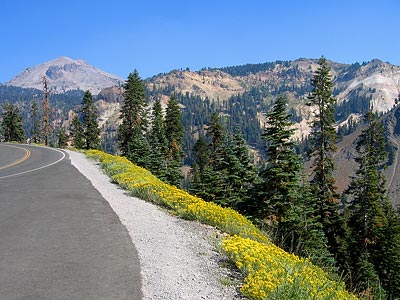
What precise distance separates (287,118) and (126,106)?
121ft

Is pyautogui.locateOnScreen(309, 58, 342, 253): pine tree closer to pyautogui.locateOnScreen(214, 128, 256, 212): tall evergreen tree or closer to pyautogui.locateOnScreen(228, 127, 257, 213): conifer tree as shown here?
pyautogui.locateOnScreen(228, 127, 257, 213): conifer tree

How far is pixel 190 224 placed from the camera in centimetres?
1131

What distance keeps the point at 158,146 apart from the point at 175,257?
146ft

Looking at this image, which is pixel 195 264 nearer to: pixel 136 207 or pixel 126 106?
pixel 136 207

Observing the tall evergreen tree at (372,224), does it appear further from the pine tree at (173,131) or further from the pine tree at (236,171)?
the pine tree at (173,131)

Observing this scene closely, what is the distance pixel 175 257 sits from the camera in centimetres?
820

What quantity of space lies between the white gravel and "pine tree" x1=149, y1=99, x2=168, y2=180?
1429 inches

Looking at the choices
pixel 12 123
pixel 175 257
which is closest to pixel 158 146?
pixel 175 257

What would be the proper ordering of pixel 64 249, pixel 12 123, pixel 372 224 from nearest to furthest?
pixel 64 249
pixel 372 224
pixel 12 123

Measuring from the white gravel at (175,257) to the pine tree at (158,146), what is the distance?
3631cm

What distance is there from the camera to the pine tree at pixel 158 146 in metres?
49.8

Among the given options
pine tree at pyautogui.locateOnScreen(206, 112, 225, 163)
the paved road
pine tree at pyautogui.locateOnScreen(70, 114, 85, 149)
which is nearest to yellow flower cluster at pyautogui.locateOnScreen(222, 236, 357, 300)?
the paved road

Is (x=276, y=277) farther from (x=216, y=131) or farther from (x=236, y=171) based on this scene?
(x=216, y=131)

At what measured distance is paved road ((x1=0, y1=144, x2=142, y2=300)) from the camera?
246 inches
